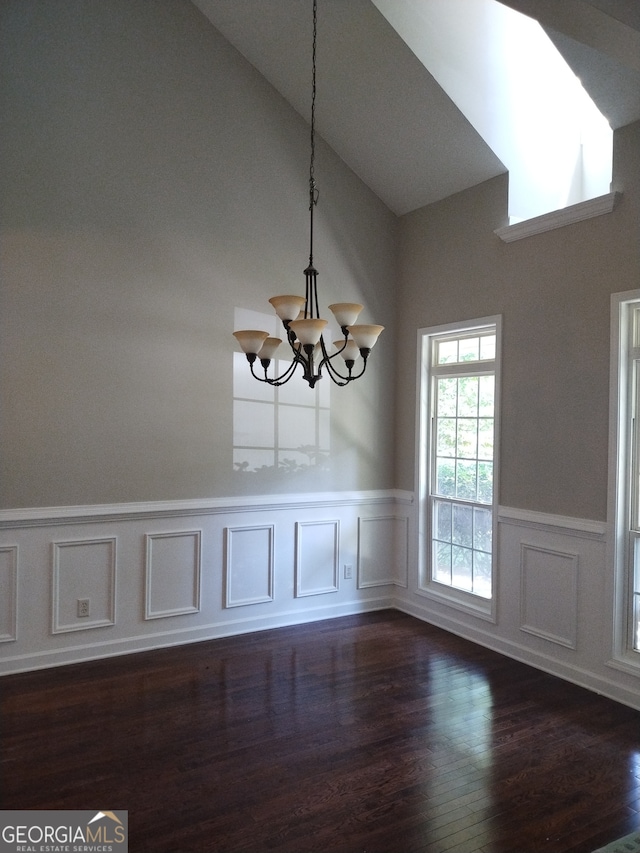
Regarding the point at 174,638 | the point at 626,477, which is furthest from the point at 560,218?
the point at 174,638

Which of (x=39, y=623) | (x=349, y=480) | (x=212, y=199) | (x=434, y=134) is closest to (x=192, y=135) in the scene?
(x=212, y=199)

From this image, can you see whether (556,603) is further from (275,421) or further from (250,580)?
(275,421)

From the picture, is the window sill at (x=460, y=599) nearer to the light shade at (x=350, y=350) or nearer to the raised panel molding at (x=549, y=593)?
the raised panel molding at (x=549, y=593)

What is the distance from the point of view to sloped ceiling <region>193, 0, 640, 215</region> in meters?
3.22

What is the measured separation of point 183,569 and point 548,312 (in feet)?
9.49

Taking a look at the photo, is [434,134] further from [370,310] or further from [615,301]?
[615,301]

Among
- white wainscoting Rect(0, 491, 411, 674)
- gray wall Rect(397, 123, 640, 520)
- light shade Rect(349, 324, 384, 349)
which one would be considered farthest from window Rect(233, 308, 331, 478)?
light shade Rect(349, 324, 384, 349)

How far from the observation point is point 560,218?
11.7ft

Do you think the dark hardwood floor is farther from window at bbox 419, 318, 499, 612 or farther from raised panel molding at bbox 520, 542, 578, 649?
window at bbox 419, 318, 499, 612

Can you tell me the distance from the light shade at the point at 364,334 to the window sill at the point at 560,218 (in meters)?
1.63

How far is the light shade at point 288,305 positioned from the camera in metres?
2.60

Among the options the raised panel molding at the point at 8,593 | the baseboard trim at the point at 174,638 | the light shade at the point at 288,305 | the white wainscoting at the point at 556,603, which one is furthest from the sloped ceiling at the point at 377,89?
the raised panel molding at the point at 8,593

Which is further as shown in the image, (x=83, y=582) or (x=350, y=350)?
(x=83, y=582)

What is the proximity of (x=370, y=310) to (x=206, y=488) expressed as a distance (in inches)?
76.7
